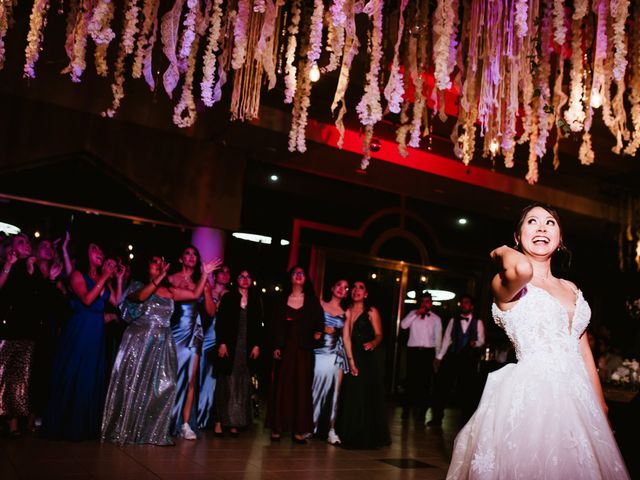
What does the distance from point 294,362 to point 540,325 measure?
3.60 m

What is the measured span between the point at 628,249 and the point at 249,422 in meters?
8.23

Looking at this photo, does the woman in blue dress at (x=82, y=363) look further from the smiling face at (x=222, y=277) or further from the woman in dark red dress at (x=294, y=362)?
the woman in dark red dress at (x=294, y=362)

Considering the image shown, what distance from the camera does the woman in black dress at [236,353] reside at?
5430mm

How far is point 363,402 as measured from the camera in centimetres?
552

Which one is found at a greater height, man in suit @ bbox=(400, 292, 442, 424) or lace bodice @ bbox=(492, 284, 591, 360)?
lace bodice @ bbox=(492, 284, 591, 360)

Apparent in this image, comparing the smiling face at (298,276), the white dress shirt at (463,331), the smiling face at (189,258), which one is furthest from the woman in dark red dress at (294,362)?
the white dress shirt at (463,331)

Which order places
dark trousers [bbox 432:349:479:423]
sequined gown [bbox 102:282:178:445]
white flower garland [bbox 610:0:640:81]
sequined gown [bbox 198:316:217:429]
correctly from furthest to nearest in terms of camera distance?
dark trousers [bbox 432:349:479:423], sequined gown [bbox 198:316:217:429], sequined gown [bbox 102:282:178:445], white flower garland [bbox 610:0:640:81]

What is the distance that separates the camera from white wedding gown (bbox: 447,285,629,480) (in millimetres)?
1939

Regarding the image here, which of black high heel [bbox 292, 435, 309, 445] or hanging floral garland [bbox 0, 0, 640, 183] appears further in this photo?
black high heel [bbox 292, 435, 309, 445]

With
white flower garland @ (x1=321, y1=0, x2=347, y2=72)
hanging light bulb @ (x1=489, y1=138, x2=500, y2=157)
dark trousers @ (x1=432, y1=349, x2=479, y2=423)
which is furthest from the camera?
dark trousers @ (x1=432, y1=349, x2=479, y2=423)

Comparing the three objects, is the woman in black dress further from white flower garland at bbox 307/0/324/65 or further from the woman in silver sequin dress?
white flower garland at bbox 307/0/324/65

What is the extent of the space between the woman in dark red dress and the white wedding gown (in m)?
3.37

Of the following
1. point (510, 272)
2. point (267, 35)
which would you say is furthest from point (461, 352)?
point (510, 272)

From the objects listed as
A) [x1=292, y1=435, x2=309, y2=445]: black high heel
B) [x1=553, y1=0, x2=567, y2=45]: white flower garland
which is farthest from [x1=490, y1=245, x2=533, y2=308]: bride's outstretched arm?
[x1=292, y1=435, x2=309, y2=445]: black high heel
